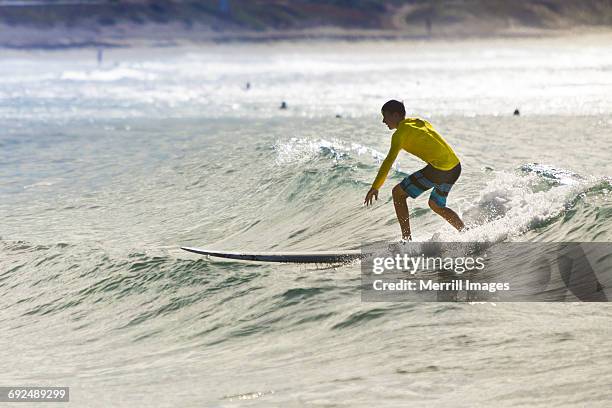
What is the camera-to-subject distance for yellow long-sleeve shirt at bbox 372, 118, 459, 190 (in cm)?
975

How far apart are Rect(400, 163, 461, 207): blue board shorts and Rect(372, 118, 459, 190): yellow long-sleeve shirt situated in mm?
49

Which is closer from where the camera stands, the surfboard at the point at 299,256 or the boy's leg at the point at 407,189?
the boy's leg at the point at 407,189

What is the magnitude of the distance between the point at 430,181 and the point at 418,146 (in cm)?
36

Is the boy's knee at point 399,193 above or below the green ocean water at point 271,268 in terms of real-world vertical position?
above

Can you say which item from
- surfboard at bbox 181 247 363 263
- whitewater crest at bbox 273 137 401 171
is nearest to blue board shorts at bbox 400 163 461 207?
surfboard at bbox 181 247 363 263

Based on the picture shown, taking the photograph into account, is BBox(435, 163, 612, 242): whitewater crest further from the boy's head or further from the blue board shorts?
the boy's head

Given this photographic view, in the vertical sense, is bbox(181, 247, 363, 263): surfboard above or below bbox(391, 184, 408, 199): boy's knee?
below

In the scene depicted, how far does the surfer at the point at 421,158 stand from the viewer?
973 centimetres

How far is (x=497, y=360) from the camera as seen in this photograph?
7.91m

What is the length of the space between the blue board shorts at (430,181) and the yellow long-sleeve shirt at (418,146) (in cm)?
5

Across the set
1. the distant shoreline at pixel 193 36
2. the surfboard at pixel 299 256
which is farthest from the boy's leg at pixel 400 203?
the distant shoreline at pixel 193 36

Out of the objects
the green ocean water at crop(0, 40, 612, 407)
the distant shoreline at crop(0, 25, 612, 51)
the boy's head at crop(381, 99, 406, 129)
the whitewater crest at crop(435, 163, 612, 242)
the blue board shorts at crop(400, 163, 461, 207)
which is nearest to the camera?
the green ocean water at crop(0, 40, 612, 407)

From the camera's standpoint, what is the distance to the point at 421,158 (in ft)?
31.9

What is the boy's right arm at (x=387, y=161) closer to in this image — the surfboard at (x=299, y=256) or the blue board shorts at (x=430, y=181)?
the blue board shorts at (x=430, y=181)
